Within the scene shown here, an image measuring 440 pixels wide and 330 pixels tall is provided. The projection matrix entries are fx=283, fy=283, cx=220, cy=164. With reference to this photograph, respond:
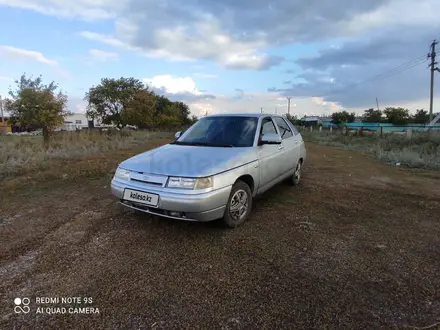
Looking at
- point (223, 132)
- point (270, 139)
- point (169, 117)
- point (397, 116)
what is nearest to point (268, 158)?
point (270, 139)

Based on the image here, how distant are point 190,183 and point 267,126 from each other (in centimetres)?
207

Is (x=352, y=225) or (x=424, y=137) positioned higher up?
(x=424, y=137)

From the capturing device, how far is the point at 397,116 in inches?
2459

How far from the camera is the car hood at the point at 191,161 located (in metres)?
3.21

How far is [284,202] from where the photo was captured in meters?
4.79

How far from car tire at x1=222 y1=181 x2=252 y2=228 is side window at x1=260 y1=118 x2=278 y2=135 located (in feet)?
3.45

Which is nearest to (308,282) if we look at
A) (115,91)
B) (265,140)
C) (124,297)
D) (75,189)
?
(124,297)

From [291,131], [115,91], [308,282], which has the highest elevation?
[115,91]

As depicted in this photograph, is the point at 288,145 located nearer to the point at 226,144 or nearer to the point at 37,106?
the point at 226,144

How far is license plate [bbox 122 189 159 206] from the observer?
3.15m

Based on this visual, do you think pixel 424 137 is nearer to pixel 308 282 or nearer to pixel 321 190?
pixel 321 190

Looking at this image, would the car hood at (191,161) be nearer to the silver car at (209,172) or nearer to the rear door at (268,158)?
the silver car at (209,172)

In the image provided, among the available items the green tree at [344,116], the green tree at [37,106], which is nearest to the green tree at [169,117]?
the green tree at [37,106]

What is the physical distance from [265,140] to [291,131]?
1811 millimetres
